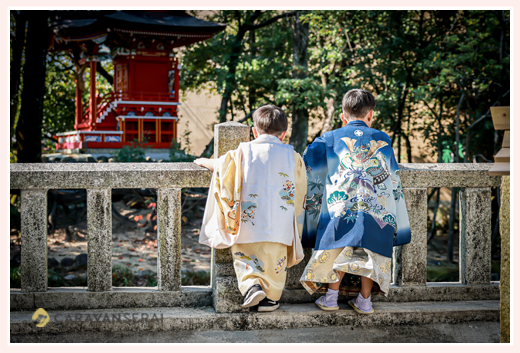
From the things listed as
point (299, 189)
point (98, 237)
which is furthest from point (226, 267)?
point (98, 237)

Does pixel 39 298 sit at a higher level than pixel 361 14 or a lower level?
lower

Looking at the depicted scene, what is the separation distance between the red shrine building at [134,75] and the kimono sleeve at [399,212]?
8704 mm

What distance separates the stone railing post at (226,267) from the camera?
2.83 m

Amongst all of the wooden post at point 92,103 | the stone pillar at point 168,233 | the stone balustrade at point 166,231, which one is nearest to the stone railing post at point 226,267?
the stone balustrade at point 166,231

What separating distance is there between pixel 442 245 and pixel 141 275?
Answer: 6.60m

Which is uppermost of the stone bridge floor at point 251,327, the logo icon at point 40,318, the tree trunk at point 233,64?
the tree trunk at point 233,64

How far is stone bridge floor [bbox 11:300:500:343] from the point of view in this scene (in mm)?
2740

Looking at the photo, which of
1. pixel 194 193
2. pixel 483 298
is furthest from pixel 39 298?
pixel 194 193

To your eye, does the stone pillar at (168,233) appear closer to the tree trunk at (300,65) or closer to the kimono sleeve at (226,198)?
the kimono sleeve at (226,198)

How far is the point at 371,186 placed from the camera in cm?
273

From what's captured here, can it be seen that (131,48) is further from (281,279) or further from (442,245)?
(281,279)

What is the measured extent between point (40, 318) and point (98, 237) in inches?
23.2

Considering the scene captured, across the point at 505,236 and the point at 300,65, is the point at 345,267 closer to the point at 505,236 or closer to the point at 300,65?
the point at 505,236

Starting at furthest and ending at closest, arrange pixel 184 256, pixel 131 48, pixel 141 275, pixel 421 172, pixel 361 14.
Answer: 1. pixel 131 48
2. pixel 361 14
3. pixel 184 256
4. pixel 141 275
5. pixel 421 172
